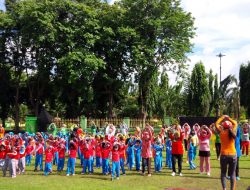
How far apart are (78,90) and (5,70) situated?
1012 centimetres

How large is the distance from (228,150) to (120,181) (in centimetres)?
438

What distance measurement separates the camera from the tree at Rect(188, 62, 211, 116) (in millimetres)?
43469

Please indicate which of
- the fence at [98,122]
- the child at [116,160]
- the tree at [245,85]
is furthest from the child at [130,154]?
the tree at [245,85]

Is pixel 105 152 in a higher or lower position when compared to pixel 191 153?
higher

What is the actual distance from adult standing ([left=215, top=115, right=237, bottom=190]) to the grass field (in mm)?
1795

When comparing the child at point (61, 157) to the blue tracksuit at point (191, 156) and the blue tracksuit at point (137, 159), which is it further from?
the blue tracksuit at point (191, 156)

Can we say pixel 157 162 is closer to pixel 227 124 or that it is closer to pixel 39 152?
pixel 39 152

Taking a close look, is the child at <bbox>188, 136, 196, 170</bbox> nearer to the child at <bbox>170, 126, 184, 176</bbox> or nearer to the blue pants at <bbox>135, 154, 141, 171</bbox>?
the child at <bbox>170, 126, 184, 176</bbox>

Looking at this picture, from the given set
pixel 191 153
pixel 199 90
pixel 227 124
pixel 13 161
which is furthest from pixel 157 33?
pixel 227 124

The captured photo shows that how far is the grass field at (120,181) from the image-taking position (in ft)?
37.8

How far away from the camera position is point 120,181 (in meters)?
12.6

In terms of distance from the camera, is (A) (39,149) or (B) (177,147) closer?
(B) (177,147)

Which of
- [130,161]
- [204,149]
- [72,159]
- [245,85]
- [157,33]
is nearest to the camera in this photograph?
[204,149]

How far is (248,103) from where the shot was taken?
4569 centimetres
